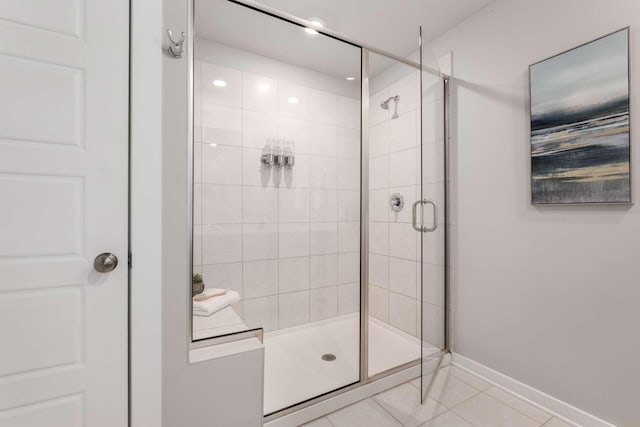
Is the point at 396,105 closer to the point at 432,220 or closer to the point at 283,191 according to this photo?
the point at 432,220

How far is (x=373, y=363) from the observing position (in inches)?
73.0

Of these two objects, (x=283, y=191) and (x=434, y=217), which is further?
(x=283, y=191)

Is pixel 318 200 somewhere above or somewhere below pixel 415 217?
above

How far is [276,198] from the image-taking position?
221 centimetres

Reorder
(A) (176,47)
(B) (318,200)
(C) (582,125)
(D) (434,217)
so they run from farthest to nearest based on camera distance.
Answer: (B) (318,200)
(D) (434,217)
(C) (582,125)
(A) (176,47)

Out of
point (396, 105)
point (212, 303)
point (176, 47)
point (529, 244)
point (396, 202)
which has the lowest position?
point (212, 303)

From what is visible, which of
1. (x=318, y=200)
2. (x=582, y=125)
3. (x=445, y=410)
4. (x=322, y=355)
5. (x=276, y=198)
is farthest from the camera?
(x=318, y=200)

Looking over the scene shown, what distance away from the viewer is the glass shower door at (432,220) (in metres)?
1.76

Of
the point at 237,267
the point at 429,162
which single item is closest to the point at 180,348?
the point at 237,267
